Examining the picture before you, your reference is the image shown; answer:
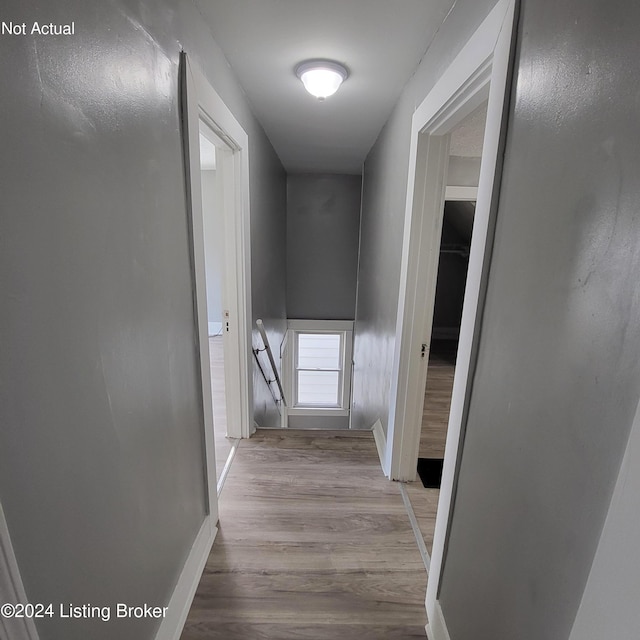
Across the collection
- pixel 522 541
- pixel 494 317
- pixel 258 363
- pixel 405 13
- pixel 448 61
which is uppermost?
pixel 405 13

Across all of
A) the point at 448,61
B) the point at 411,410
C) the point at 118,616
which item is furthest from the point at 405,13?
the point at 118,616

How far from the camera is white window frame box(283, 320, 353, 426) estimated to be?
211 inches

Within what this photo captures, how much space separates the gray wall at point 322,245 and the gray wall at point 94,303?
3.76m

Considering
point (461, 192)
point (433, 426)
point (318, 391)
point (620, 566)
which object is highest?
point (461, 192)

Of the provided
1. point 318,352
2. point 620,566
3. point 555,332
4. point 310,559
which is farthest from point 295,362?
point 620,566

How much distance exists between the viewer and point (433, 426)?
2.88 m

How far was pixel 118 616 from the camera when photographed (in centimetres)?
86

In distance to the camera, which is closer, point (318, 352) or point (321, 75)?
point (321, 75)

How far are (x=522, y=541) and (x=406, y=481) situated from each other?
138 cm

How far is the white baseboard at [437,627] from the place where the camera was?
1133 mm

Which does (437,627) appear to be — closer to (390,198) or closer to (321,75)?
(390,198)

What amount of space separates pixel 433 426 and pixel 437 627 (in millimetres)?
1786

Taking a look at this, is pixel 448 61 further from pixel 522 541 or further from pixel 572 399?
pixel 522 541

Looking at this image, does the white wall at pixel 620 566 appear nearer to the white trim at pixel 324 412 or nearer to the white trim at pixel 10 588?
the white trim at pixel 10 588
